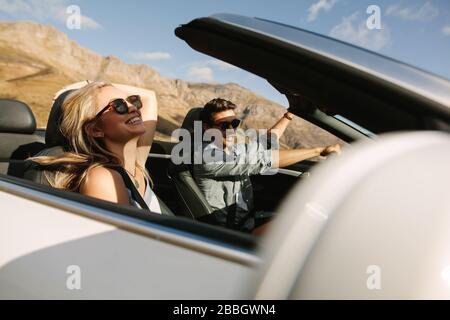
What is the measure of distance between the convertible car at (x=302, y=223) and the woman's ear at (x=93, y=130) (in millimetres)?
826

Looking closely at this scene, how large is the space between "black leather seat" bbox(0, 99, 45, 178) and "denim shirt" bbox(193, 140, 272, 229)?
126cm

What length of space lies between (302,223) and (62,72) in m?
115

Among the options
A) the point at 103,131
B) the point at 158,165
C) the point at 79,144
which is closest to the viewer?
the point at 79,144

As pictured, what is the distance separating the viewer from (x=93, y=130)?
2182mm

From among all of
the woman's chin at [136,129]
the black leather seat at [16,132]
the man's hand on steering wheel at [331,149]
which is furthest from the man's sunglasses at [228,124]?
the black leather seat at [16,132]

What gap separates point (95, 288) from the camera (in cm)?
86

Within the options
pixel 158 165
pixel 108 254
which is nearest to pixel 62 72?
pixel 158 165

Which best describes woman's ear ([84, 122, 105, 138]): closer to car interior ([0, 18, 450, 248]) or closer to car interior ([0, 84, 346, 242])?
car interior ([0, 84, 346, 242])

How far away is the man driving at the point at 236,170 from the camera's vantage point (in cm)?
285

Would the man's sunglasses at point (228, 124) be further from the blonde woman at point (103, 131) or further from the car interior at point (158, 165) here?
the blonde woman at point (103, 131)

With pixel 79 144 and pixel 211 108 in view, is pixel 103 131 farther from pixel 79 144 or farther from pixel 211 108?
pixel 211 108
